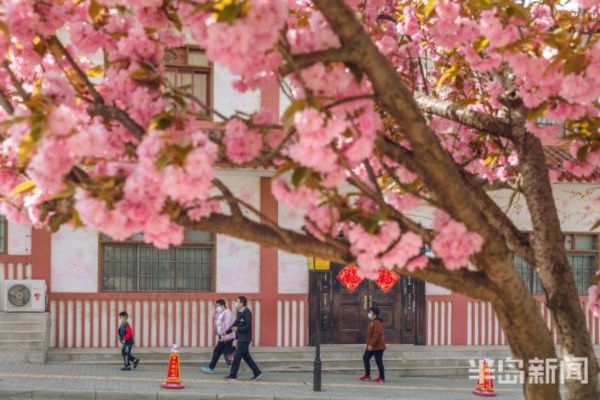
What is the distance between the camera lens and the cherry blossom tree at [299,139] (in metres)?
4.21

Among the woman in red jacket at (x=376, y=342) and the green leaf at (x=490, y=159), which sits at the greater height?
the green leaf at (x=490, y=159)

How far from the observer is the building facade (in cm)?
1903

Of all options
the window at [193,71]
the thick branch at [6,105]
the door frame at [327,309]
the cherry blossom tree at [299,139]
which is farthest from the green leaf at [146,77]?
the door frame at [327,309]

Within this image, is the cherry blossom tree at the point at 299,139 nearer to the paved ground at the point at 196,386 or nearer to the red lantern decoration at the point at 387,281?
the paved ground at the point at 196,386

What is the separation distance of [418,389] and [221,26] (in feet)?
47.7

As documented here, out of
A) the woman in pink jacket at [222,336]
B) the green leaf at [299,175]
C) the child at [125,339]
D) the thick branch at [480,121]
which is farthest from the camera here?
the woman in pink jacket at [222,336]

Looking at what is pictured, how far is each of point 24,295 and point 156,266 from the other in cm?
264

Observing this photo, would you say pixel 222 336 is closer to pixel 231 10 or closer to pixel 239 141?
pixel 239 141

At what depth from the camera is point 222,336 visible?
59.1 feet

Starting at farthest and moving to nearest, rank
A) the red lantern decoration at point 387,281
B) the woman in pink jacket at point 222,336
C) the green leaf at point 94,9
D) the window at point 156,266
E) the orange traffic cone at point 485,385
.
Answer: the red lantern decoration at point 387,281 → the window at point 156,266 → the woman in pink jacket at point 222,336 → the orange traffic cone at point 485,385 → the green leaf at point 94,9

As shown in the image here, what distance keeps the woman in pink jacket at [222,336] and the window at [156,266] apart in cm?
138

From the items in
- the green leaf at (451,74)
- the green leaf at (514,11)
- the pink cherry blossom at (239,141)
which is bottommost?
the pink cherry blossom at (239,141)

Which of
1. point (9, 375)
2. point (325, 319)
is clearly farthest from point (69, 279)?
point (325, 319)

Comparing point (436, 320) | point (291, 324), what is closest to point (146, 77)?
point (291, 324)
